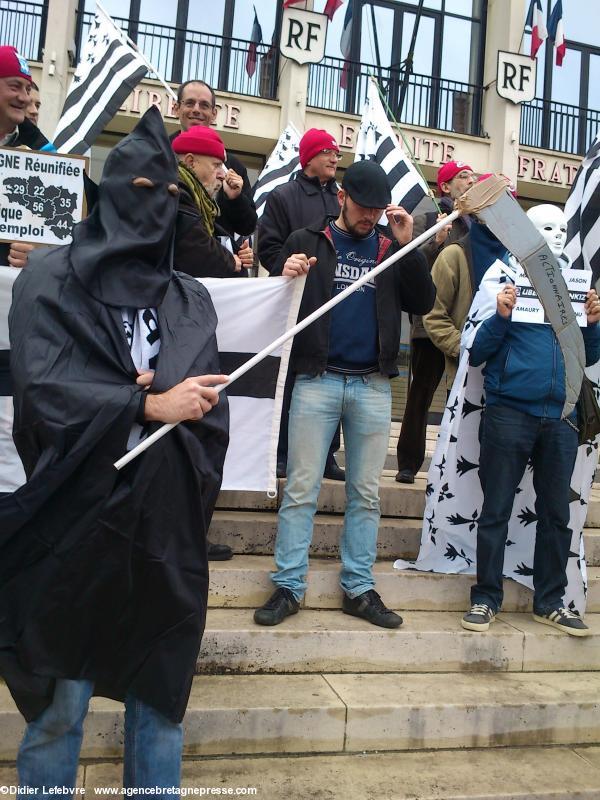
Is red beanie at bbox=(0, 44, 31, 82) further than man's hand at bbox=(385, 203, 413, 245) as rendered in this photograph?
Yes

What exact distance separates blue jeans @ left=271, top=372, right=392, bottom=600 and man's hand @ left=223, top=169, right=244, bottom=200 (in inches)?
48.9

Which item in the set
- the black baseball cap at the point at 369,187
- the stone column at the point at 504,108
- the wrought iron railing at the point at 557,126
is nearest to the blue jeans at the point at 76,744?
the black baseball cap at the point at 369,187

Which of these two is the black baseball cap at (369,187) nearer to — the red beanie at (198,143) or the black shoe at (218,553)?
the red beanie at (198,143)

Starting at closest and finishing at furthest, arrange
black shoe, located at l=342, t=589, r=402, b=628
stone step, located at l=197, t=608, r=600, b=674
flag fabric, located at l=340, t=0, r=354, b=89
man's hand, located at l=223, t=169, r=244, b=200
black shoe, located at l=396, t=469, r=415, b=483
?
1. stone step, located at l=197, t=608, r=600, b=674
2. black shoe, located at l=342, t=589, r=402, b=628
3. man's hand, located at l=223, t=169, r=244, b=200
4. black shoe, located at l=396, t=469, r=415, b=483
5. flag fabric, located at l=340, t=0, r=354, b=89

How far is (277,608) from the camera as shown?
3527 millimetres

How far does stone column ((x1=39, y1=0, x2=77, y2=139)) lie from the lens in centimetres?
1269

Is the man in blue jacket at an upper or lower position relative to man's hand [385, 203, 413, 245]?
lower

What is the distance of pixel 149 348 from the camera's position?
2.20m

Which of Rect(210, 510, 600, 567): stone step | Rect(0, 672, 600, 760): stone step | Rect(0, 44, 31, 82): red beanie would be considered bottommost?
Rect(0, 672, 600, 760): stone step

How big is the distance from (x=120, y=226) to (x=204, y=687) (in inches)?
79.5

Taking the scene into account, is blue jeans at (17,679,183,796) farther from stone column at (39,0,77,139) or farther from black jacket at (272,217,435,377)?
stone column at (39,0,77,139)

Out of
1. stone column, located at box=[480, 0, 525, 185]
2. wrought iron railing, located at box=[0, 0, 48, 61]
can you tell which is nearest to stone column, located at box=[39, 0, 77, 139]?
wrought iron railing, located at box=[0, 0, 48, 61]

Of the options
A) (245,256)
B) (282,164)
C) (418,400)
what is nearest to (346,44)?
(282,164)

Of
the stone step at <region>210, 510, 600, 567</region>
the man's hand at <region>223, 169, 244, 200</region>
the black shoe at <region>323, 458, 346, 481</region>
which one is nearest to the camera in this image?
the stone step at <region>210, 510, 600, 567</region>
